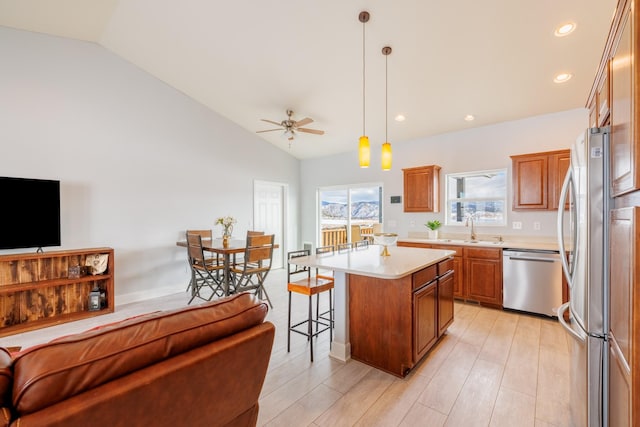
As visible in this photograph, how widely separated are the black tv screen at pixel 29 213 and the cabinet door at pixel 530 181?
6008 mm

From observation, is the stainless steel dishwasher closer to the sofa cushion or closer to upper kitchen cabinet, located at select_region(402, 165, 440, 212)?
upper kitchen cabinet, located at select_region(402, 165, 440, 212)

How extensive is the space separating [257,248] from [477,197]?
3566 mm

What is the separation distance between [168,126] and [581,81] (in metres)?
5.51

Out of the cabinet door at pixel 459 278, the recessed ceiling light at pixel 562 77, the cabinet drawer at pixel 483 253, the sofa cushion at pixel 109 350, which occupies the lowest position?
the cabinet door at pixel 459 278

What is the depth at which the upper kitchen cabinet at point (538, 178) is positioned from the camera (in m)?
3.64

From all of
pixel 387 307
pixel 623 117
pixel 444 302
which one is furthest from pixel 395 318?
pixel 623 117

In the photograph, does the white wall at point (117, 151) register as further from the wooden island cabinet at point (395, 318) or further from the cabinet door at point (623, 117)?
the cabinet door at point (623, 117)

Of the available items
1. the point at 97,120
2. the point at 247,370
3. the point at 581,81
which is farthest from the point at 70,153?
the point at 581,81

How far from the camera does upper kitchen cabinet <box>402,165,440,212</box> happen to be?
4.70 m

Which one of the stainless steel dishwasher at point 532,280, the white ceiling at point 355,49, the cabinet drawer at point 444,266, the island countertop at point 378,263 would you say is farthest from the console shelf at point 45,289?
the stainless steel dishwasher at point 532,280

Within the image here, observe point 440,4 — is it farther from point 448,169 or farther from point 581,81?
point 448,169

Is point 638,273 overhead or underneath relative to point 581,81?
underneath

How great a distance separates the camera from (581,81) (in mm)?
3164

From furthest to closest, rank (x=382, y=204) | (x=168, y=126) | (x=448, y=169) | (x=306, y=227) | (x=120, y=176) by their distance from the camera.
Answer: (x=306, y=227) → (x=382, y=204) → (x=448, y=169) → (x=168, y=126) → (x=120, y=176)
